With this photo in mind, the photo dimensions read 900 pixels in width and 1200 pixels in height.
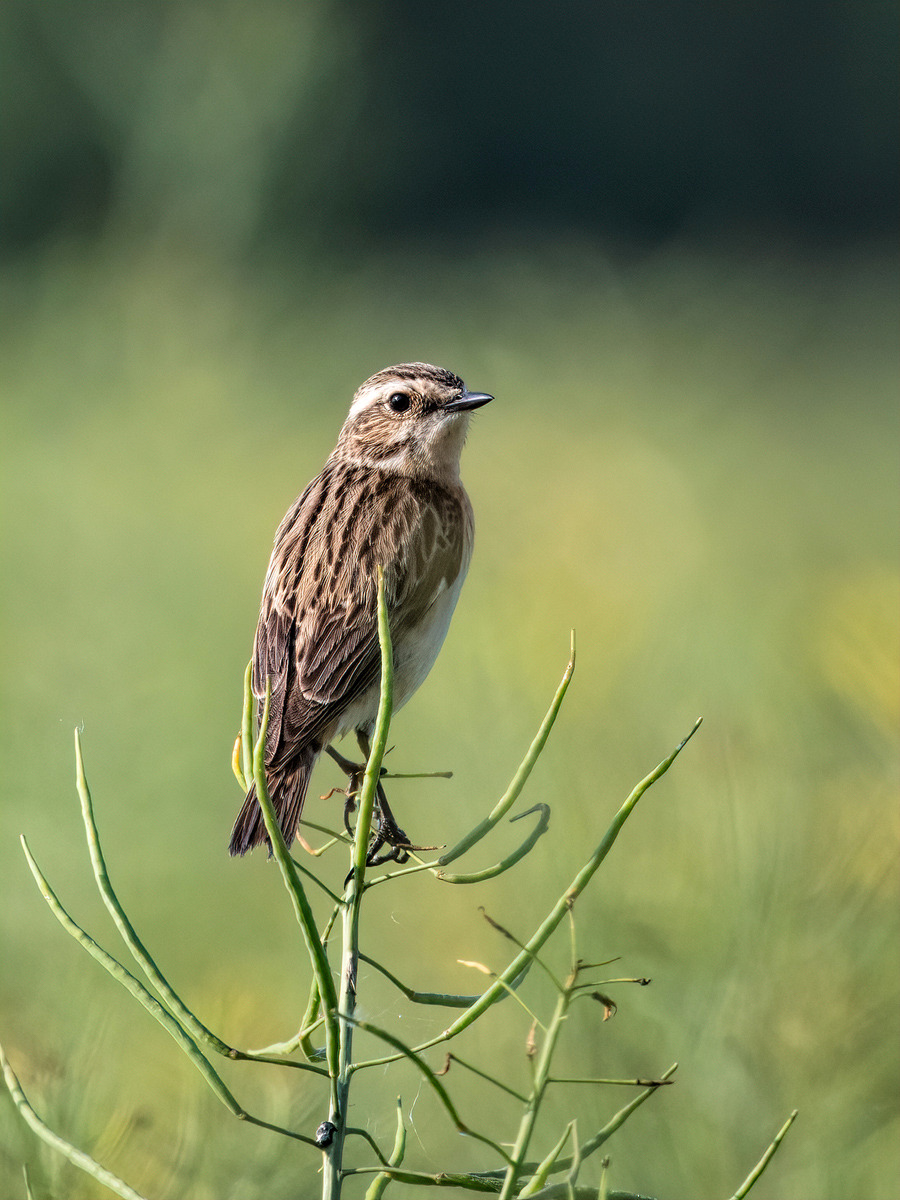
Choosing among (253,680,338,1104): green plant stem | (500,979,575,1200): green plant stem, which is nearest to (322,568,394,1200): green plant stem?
(253,680,338,1104): green plant stem

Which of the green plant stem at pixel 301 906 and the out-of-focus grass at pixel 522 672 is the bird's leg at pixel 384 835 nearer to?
the green plant stem at pixel 301 906

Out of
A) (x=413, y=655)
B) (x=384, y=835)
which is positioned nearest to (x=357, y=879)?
(x=384, y=835)

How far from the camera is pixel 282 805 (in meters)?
1.87

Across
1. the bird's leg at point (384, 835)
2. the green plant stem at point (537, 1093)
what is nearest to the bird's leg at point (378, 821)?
the bird's leg at point (384, 835)

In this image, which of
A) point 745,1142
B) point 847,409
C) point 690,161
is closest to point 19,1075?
point 745,1142

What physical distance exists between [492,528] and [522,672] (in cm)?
470

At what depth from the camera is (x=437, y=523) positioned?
2.04 metres

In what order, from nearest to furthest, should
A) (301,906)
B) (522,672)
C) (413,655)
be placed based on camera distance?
1. (301,906)
2. (413,655)
3. (522,672)

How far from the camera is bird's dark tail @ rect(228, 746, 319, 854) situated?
166 centimetres

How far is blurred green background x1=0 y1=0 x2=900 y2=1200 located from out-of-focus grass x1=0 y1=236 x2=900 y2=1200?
19 mm

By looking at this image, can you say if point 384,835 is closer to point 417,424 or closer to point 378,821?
point 378,821

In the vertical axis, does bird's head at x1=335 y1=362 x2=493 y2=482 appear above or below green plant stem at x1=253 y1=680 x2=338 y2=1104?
above

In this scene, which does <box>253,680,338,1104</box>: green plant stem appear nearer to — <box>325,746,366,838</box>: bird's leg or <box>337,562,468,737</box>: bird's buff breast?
<box>325,746,366,838</box>: bird's leg

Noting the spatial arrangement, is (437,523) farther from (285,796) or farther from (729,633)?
(729,633)
